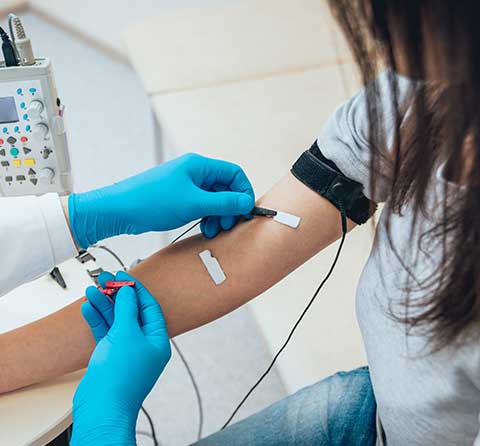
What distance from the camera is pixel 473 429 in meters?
0.88

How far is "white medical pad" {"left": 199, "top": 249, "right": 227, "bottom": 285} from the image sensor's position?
1.16 meters

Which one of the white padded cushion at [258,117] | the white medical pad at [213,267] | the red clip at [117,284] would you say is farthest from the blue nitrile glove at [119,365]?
the white padded cushion at [258,117]

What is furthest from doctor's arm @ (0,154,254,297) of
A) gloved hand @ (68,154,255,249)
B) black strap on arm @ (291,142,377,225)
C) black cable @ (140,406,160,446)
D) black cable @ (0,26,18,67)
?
black cable @ (140,406,160,446)

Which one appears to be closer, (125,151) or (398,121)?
(398,121)

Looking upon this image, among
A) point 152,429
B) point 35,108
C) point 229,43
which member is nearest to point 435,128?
point 35,108

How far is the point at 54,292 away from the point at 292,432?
521mm

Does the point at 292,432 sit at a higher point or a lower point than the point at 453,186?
lower

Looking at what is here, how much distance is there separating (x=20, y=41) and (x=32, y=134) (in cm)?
17

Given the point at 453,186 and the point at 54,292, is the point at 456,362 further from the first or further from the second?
the point at 54,292

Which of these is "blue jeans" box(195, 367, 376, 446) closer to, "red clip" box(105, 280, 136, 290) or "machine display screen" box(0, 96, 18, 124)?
"red clip" box(105, 280, 136, 290)

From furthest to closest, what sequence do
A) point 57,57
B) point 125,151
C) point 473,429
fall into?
1. point 57,57
2. point 125,151
3. point 473,429

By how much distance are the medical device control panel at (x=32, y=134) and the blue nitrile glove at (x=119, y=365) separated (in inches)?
12.8

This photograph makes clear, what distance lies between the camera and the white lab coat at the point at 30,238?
41.8 inches

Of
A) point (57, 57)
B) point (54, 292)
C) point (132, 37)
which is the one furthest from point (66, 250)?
point (57, 57)
